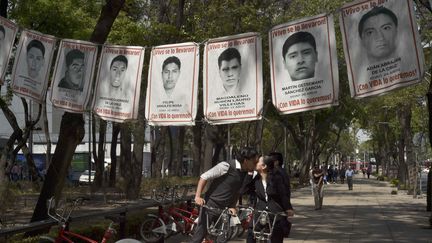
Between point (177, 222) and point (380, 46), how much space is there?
704 centimetres

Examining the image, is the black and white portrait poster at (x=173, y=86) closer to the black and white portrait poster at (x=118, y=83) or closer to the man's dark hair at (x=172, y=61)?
the man's dark hair at (x=172, y=61)

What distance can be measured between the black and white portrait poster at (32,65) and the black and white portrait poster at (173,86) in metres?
1.60

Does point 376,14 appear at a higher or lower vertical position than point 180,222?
higher

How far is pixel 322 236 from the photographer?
1567cm

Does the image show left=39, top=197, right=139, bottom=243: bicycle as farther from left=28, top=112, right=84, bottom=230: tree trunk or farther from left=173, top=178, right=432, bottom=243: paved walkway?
left=173, top=178, right=432, bottom=243: paved walkway

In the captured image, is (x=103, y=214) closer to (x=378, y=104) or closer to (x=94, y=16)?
(x=94, y=16)

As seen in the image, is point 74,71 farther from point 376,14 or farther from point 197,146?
point 197,146

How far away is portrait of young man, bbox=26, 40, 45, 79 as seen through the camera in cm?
1107

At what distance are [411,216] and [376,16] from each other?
14.3 meters

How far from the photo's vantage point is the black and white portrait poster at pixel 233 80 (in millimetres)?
10016

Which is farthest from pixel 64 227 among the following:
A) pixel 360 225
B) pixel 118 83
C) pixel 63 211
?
pixel 360 225

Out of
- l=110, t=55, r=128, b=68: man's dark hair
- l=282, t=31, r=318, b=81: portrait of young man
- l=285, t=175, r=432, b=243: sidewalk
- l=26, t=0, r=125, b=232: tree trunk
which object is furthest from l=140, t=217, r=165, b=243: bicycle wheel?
l=282, t=31, r=318, b=81: portrait of young man

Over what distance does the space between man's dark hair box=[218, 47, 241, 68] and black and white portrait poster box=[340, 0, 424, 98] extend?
1.63m

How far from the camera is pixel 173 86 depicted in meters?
10.9
